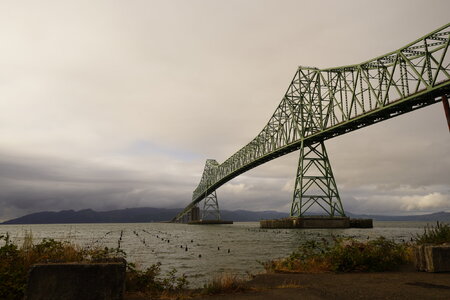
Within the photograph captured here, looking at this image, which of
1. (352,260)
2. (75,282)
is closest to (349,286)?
(352,260)

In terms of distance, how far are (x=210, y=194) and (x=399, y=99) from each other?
106 meters

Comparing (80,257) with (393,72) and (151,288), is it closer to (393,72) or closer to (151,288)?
(151,288)

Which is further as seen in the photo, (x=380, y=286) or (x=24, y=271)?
(x=380, y=286)

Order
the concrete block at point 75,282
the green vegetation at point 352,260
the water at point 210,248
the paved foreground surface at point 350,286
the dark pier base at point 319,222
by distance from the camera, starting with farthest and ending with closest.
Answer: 1. the dark pier base at point 319,222
2. the water at point 210,248
3. the green vegetation at point 352,260
4. the paved foreground surface at point 350,286
5. the concrete block at point 75,282

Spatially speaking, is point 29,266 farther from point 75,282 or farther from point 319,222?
point 319,222

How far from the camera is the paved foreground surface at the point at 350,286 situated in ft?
25.6

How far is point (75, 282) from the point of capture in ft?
22.1

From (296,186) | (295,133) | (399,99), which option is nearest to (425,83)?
(399,99)

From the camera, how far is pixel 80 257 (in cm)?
998

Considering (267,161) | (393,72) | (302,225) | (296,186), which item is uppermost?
(393,72)

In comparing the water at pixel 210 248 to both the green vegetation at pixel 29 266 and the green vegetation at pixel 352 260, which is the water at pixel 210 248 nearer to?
the green vegetation at pixel 29 266

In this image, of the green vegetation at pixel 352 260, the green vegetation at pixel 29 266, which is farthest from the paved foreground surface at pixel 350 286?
the green vegetation at pixel 29 266

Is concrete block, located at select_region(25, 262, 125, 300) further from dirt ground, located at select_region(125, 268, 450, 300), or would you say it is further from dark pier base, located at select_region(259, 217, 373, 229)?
dark pier base, located at select_region(259, 217, 373, 229)

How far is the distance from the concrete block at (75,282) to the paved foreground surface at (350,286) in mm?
2380
